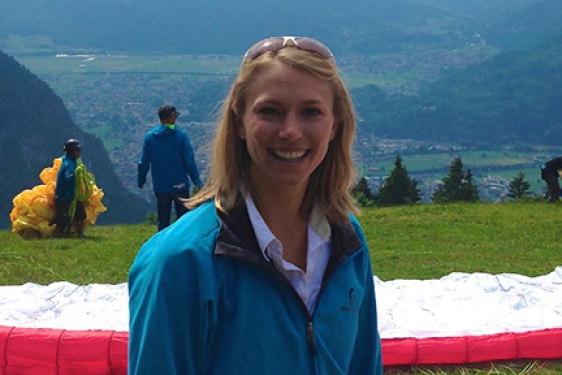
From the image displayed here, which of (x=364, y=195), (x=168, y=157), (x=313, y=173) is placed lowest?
(x=364, y=195)

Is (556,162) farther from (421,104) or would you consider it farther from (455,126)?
(421,104)

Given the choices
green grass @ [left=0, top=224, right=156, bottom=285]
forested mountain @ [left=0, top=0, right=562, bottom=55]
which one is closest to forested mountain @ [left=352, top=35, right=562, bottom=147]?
forested mountain @ [left=0, top=0, right=562, bottom=55]

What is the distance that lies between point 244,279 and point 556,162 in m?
12.8

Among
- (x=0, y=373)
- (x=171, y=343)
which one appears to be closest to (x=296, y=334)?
(x=171, y=343)

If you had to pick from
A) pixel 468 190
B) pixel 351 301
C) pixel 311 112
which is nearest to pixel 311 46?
pixel 311 112

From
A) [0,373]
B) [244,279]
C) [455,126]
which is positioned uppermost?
[244,279]

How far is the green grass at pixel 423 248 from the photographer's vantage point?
7645 millimetres

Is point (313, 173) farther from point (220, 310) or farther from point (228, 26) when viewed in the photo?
point (228, 26)

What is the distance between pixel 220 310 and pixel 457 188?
1622 cm

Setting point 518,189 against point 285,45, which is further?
point 518,189

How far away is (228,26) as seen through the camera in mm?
173625

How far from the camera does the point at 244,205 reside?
2027 mm

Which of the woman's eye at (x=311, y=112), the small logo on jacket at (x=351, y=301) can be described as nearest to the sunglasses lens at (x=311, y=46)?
the woman's eye at (x=311, y=112)

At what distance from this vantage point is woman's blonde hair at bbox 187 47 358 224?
2.01m
